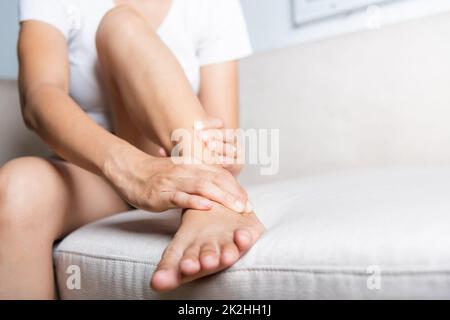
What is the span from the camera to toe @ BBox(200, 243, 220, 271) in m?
0.47

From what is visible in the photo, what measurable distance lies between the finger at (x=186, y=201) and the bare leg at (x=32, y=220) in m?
0.18

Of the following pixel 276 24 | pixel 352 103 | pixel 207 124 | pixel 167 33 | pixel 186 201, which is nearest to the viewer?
pixel 186 201

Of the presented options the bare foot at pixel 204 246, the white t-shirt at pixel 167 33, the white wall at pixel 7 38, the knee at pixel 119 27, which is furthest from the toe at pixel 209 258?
the white wall at pixel 7 38

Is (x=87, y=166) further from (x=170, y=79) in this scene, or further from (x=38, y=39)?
(x=38, y=39)

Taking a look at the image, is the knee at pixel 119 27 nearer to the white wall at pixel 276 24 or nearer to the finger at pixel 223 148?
the finger at pixel 223 148

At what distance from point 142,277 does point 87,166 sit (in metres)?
0.18

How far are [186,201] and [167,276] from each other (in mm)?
126

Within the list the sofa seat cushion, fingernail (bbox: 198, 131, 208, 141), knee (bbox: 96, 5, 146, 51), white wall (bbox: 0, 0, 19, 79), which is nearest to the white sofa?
the sofa seat cushion

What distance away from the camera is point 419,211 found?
498 mm

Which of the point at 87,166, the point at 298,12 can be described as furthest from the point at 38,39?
the point at 298,12

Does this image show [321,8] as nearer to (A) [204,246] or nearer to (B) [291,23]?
(B) [291,23]

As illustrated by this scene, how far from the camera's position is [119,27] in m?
0.75

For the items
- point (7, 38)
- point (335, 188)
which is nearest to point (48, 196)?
point (335, 188)

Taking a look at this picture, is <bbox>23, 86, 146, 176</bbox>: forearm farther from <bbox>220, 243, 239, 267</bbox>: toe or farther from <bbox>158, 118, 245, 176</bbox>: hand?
<bbox>220, 243, 239, 267</bbox>: toe
